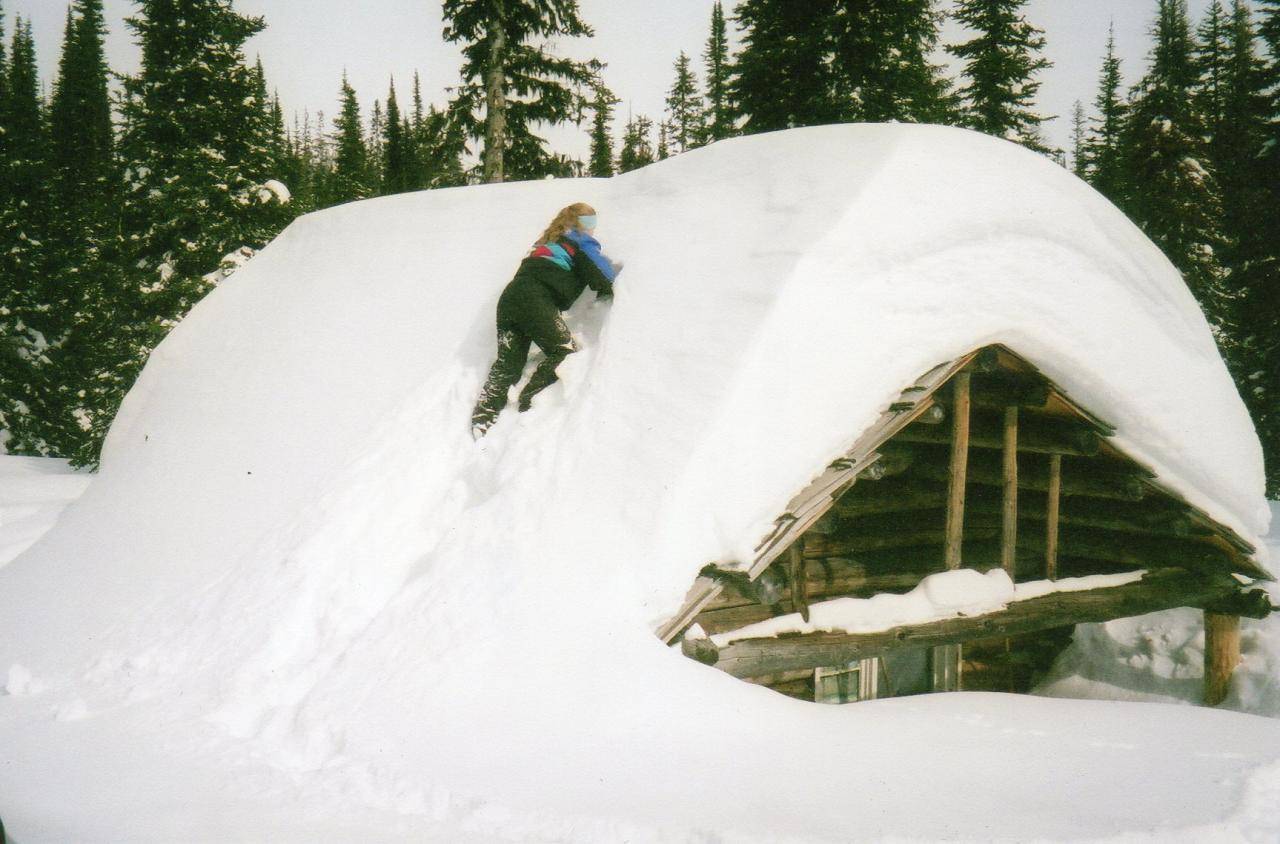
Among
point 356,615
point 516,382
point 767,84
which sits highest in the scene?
point 767,84

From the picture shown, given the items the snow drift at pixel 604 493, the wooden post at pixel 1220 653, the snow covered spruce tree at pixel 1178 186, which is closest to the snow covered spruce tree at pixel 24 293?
the snow drift at pixel 604 493

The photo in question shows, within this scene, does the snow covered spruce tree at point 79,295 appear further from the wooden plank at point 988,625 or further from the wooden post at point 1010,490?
the wooden post at point 1010,490

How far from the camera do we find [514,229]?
25.0ft

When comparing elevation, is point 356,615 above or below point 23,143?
below

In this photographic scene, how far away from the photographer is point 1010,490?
635 centimetres

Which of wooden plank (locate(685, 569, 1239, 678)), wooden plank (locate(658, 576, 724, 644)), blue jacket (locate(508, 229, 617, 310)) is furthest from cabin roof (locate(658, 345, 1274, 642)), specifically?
blue jacket (locate(508, 229, 617, 310))

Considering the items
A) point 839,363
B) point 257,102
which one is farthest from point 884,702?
point 257,102

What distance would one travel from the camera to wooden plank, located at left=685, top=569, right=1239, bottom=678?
5.64 m

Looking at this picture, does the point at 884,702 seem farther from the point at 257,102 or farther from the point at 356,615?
the point at 257,102

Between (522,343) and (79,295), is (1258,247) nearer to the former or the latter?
(522,343)

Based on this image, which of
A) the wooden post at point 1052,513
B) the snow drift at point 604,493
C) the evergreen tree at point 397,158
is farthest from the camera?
the evergreen tree at point 397,158

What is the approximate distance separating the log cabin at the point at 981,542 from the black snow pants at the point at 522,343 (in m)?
2.17

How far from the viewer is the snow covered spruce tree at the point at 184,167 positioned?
16.7m

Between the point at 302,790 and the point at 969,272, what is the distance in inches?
219
